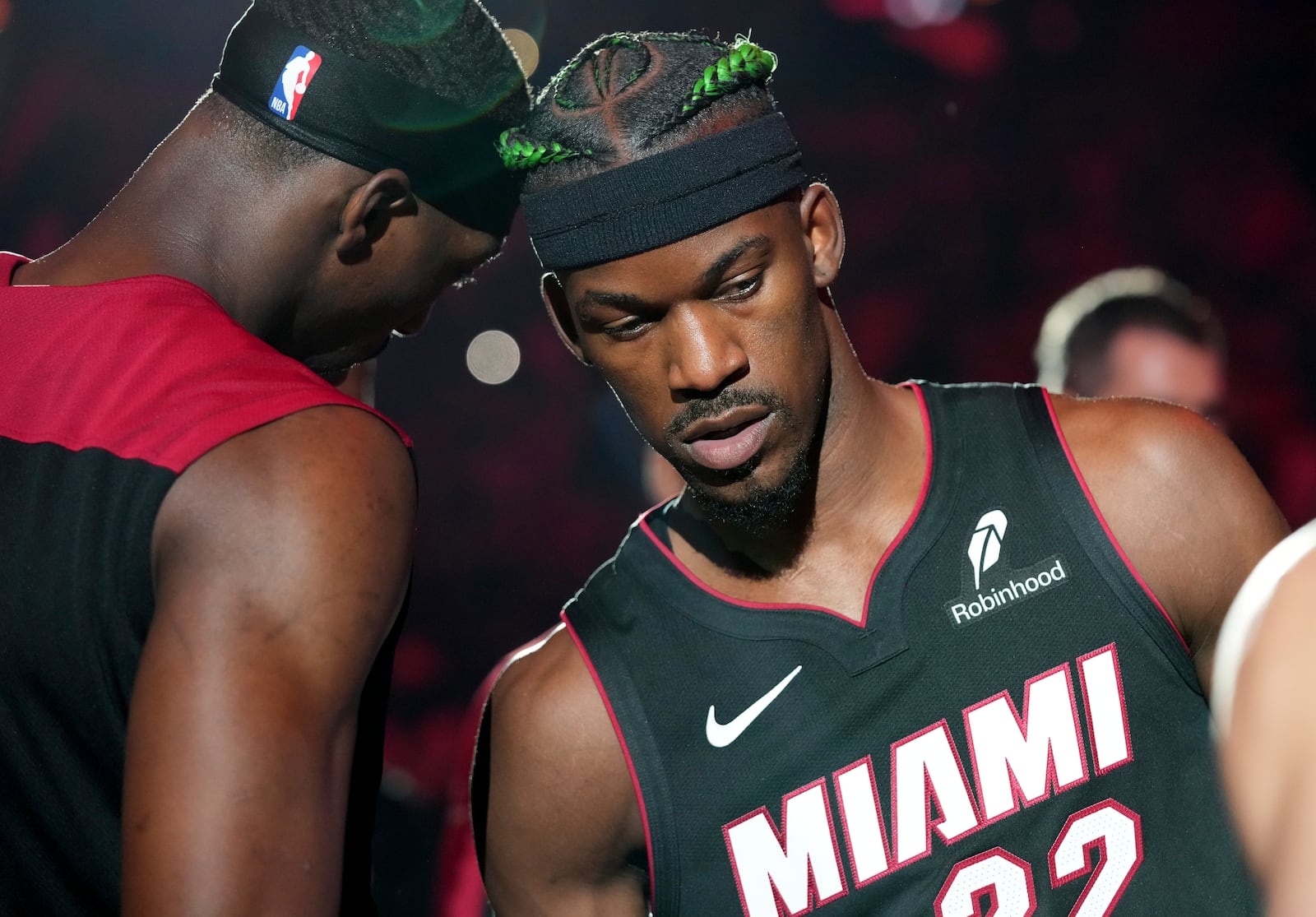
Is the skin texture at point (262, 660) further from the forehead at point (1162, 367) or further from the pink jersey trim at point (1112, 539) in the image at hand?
the forehead at point (1162, 367)

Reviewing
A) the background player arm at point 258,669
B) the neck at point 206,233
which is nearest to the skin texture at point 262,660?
the background player arm at point 258,669

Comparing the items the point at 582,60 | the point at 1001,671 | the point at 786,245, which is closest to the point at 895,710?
the point at 1001,671

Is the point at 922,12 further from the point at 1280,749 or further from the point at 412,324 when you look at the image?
the point at 1280,749

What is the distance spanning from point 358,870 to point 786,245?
111cm

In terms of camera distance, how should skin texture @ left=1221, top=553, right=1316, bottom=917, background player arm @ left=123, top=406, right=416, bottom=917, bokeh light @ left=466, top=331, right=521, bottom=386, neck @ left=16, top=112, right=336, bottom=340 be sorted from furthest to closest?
bokeh light @ left=466, top=331, right=521, bottom=386 < neck @ left=16, top=112, right=336, bottom=340 < background player arm @ left=123, top=406, right=416, bottom=917 < skin texture @ left=1221, top=553, right=1316, bottom=917

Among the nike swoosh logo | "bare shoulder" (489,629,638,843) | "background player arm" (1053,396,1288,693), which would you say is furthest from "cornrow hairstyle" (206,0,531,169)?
Result: "background player arm" (1053,396,1288,693)

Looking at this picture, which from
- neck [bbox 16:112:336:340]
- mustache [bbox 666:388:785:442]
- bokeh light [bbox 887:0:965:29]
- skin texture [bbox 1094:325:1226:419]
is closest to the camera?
neck [bbox 16:112:336:340]

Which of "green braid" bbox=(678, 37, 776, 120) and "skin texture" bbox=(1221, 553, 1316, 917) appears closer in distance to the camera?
"skin texture" bbox=(1221, 553, 1316, 917)

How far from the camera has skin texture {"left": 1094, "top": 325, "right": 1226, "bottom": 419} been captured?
16.3 feet

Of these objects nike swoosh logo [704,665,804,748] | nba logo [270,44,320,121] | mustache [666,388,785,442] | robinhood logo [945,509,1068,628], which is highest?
nba logo [270,44,320,121]

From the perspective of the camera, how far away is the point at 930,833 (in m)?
1.88

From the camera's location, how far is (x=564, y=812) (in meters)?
1.95

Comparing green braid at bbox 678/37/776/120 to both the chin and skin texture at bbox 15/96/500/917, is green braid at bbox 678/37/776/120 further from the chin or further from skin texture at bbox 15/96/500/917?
skin texture at bbox 15/96/500/917

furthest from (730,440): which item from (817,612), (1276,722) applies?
(1276,722)
